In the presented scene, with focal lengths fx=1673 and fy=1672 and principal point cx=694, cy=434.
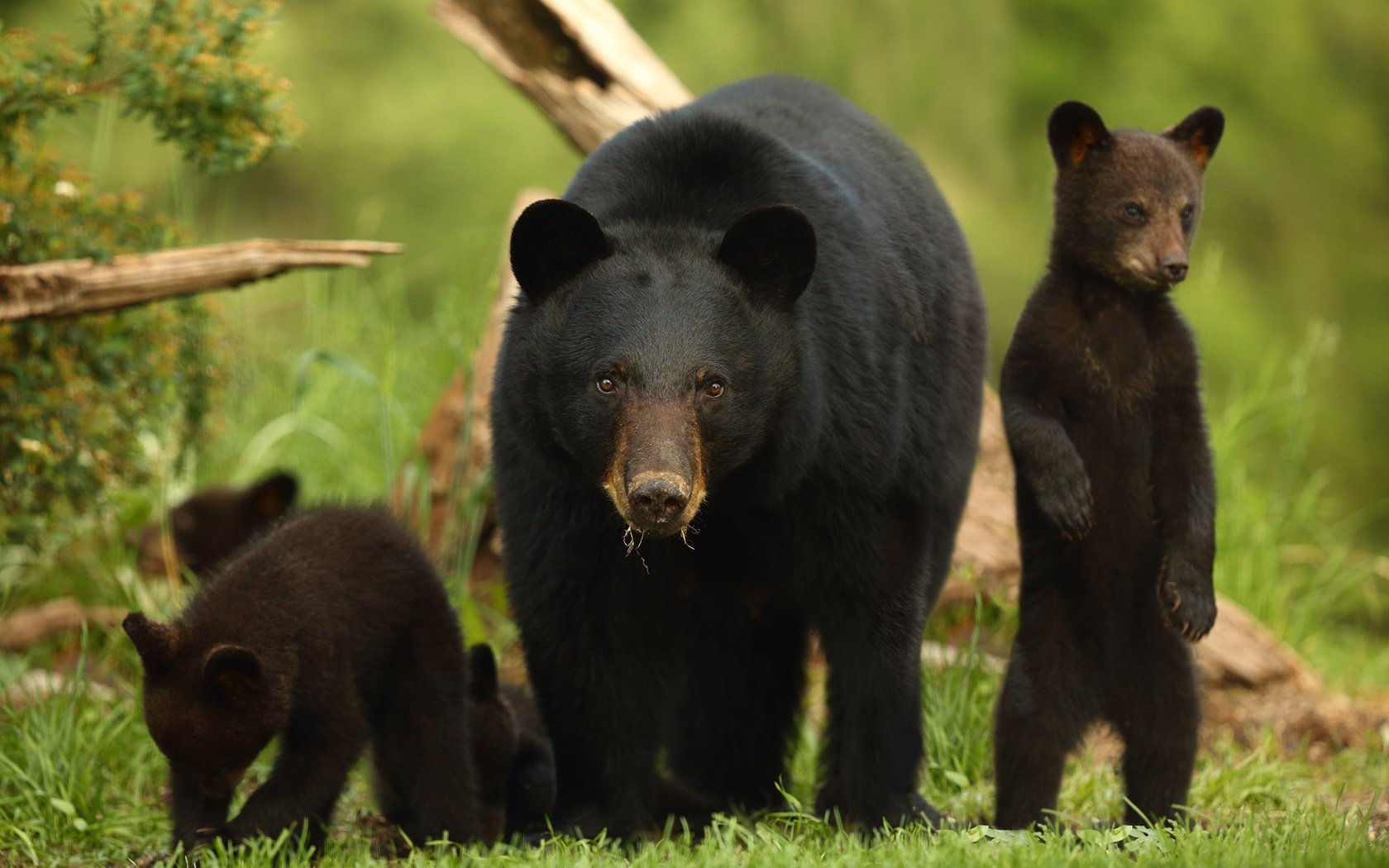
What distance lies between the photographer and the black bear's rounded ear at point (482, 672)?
16.7 ft

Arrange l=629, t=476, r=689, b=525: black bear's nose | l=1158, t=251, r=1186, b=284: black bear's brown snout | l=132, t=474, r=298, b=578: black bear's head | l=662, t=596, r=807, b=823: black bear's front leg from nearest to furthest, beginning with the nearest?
l=629, t=476, r=689, b=525: black bear's nose
l=1158, t=251, r=1186, b=284: black bear's brown snout
l=662, t=596, r=807, b=823: black bear's front leg
l=132, t=474, r=298, b=578: black bear's head

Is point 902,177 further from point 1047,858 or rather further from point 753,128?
point 1047,858

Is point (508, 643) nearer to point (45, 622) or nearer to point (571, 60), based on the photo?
point (45, 622)

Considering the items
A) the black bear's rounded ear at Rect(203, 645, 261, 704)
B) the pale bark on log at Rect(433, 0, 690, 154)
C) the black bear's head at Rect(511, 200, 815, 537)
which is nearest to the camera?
the black bear's head at Rect(511, 200, 815, 537)

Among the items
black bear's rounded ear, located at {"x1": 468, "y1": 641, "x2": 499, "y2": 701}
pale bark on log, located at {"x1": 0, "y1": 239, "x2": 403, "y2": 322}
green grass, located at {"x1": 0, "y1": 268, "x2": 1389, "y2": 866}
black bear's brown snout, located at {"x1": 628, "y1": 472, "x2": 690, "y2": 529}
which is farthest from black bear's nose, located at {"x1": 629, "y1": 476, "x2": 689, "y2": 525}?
pale bark on log, located at {"x1": 0, "y1": 239, "x2": 403, "y2": 322}

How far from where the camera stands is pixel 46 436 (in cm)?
550

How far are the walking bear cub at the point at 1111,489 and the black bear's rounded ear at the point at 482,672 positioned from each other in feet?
5.12

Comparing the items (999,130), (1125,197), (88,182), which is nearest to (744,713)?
(1125,197)

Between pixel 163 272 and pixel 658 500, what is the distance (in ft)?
7.66

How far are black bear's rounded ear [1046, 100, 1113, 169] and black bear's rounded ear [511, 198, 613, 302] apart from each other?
4.21 ft

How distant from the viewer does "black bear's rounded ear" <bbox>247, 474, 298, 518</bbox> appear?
756 centimetres

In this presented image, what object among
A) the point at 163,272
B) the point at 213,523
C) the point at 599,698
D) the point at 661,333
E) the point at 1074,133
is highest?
the point at 1074,133

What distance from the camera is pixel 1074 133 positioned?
14.6 ft

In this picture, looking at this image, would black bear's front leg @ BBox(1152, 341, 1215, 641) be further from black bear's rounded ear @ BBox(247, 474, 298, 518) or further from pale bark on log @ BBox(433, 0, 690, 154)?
black bear's rounded ear @ BBox(247, 474, 298, 518)
